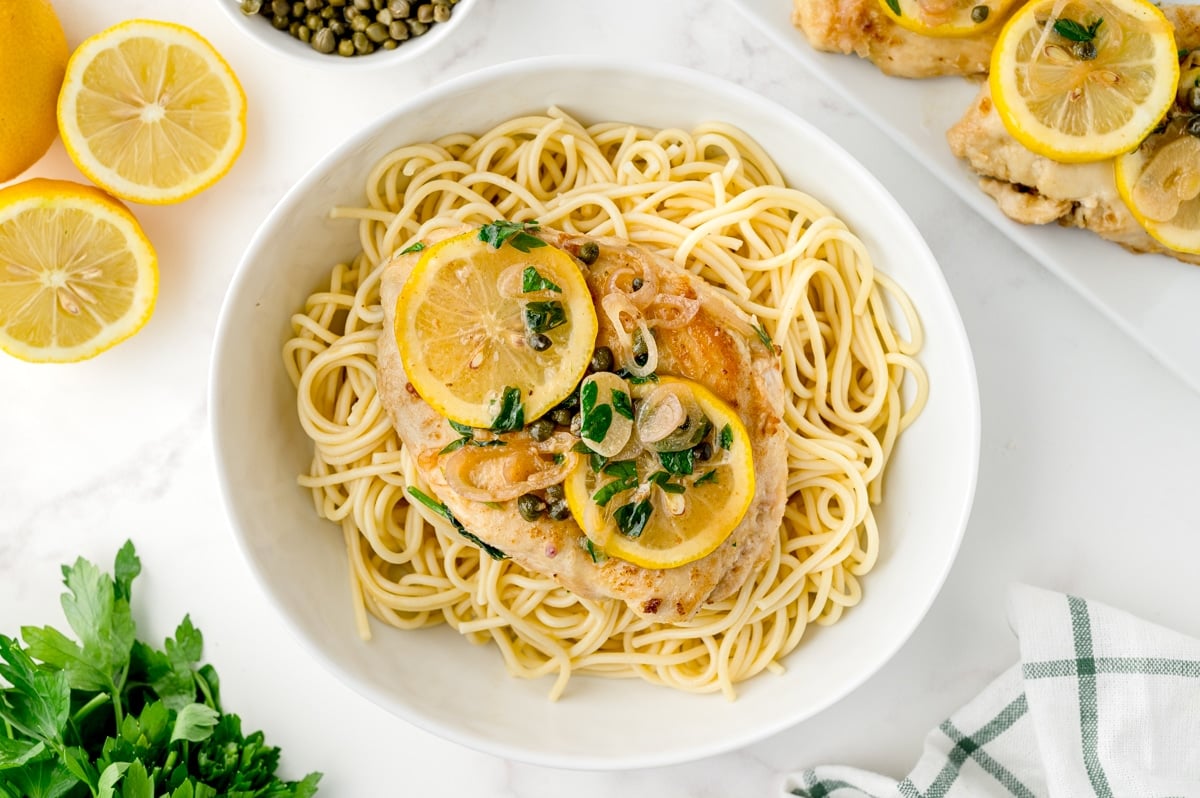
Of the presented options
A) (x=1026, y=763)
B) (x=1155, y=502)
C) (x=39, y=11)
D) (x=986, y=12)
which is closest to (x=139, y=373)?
(x=39, y=11)

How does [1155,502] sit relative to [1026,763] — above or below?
above

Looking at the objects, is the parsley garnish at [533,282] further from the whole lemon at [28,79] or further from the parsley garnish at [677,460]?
the whole lemon at [28,79]

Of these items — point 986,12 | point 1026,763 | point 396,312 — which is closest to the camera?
point 396,312

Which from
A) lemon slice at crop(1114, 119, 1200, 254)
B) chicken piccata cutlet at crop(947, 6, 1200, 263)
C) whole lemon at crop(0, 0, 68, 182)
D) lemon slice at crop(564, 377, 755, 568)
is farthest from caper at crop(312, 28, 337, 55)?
lemon slice at crop(1114, 119, 1200, 254)

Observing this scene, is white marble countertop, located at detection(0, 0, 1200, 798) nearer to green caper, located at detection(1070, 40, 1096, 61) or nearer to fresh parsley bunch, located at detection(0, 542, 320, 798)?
fresh parsley bunch, located at detection(0, 542, 320, 798)

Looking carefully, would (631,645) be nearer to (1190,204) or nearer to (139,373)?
(139,373)

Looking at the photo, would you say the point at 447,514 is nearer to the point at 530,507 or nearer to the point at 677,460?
the point at 530,507
